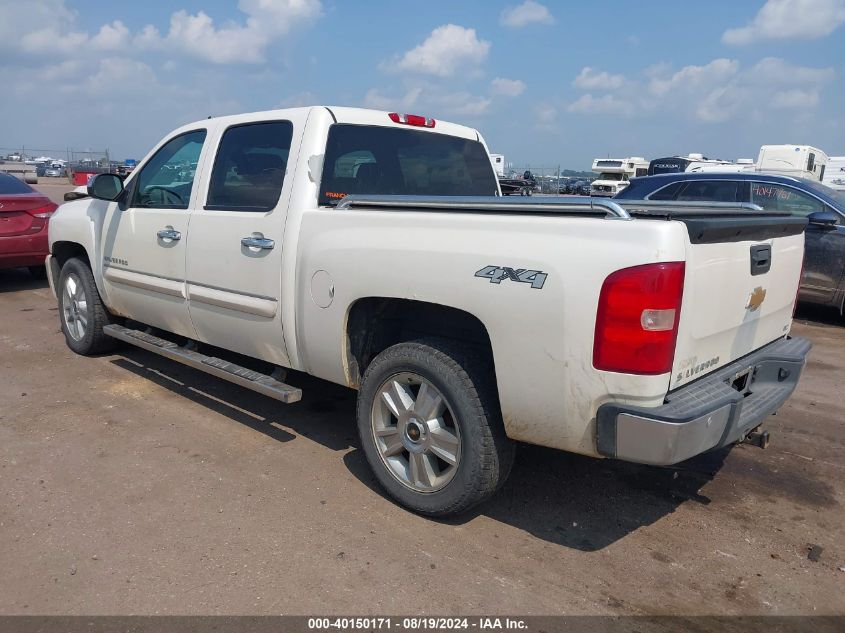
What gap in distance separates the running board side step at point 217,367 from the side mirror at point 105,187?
1.03 meters

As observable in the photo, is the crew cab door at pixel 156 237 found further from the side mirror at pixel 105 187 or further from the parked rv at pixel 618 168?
the parked rv at pixel 618 168

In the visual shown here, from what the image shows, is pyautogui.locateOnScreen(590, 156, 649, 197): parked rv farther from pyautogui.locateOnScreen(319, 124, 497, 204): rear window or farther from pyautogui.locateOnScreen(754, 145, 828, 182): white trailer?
pyautogui.locateOnScreen(319, 124, 497, 204): rear window

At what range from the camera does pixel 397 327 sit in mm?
3633

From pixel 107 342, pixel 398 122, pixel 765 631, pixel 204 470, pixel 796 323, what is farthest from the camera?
pixel 796 323

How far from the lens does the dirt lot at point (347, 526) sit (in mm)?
2768

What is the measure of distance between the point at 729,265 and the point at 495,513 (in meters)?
1.64

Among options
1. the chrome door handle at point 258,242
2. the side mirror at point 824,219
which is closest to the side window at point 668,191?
the side mirror at point 824,219

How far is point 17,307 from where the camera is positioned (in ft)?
26.9

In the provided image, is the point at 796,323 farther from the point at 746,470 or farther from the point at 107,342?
the point at 107,342

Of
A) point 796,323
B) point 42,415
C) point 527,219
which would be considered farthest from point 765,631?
point 796,323

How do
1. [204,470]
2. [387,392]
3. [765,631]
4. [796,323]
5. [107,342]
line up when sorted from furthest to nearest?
[796,323]
[107,342]
[204,470]
[387,392]
[765,631]

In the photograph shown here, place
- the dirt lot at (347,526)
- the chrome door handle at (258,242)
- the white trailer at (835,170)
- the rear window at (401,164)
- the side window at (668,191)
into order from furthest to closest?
the white trailer at (835,170) → the side window at (668,191) → the rear window at (401,164) → the chrome door handle at (258,242) → the dirt lot at (347,526)

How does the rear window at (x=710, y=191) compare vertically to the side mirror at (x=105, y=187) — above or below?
below

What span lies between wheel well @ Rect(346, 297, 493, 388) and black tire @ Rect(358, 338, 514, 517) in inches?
3.3
